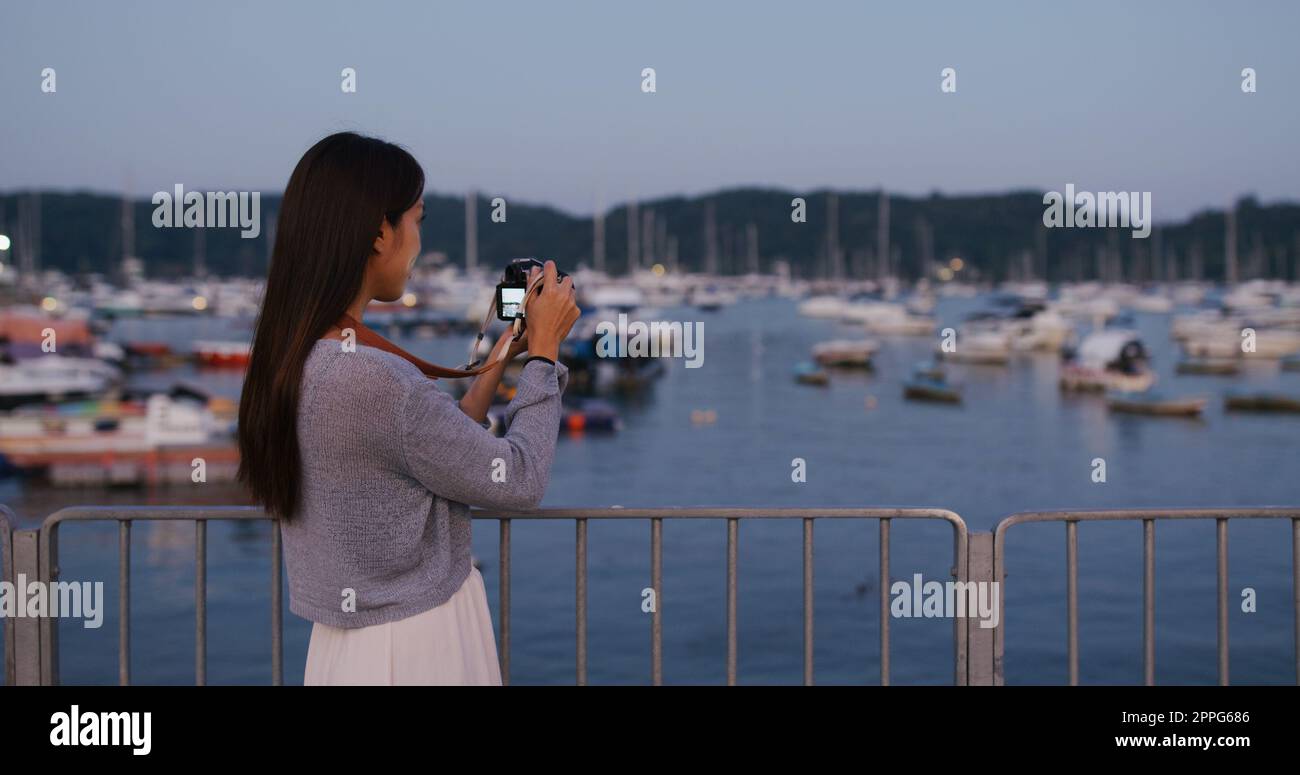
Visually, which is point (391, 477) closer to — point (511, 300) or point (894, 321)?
point (511, 300)

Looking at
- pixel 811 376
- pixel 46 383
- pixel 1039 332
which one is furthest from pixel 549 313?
pixel 1039 332

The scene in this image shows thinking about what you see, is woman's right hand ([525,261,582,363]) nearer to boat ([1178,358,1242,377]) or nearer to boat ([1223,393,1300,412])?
boat ([1223,393,1300,412])

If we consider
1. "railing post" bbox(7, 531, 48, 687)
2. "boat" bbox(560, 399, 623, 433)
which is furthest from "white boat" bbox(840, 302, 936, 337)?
"railing post" bbox(7, 531, 48, 687)

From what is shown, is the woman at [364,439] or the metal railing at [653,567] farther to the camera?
the metal railing at [653,567]

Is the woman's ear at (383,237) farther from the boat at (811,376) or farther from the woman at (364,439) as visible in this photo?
the boat at (811,376)

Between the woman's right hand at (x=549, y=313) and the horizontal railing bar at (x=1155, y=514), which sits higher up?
the woman's right hand at (x=549, y=313)

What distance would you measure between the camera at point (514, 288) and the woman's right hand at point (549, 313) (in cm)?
2

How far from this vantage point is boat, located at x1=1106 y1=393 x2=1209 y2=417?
55.7m

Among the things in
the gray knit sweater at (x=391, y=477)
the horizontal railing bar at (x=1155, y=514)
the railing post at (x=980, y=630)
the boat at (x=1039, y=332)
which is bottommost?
the railing post at (x=980, y=630)

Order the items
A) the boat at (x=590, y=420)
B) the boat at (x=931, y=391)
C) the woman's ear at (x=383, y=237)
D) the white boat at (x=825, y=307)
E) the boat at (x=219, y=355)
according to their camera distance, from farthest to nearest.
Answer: the white boat at (x=825, y=307), the boat at (x=219, y=355), the boat at (x=931, y=391), the boat at (x=590, y=420), the woman's ear at (x=383, y=237)

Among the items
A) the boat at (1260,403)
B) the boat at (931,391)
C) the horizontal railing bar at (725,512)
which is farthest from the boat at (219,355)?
the horizontal railing bar at (725,512)

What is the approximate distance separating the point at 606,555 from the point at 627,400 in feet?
108

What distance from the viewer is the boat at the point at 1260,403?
57.9 metres
